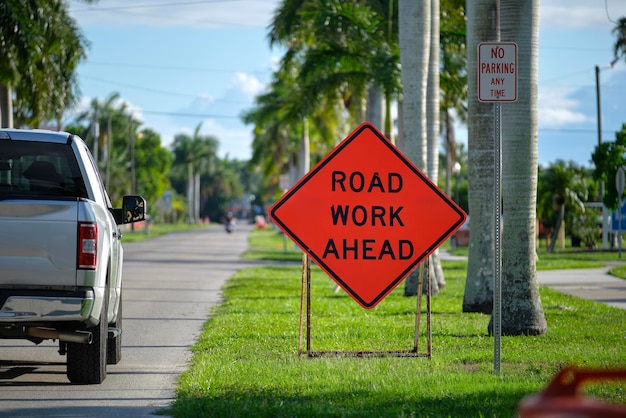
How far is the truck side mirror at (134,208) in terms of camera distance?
12.1m

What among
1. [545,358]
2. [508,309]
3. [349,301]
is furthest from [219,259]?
[545,358]

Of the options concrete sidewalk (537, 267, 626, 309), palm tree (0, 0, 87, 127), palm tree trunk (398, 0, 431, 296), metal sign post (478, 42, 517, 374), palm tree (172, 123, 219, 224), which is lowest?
concrete sidewalk (537, 267, 626, 309)

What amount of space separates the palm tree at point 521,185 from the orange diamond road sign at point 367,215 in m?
3.06

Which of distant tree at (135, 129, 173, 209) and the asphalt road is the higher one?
distant tree at (135, 129, 173, 209)

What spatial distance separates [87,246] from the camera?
9.52 m

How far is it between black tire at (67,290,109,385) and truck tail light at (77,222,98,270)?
690 millimetres

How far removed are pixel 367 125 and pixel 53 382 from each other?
150 inches

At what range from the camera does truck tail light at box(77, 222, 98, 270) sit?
948 cm

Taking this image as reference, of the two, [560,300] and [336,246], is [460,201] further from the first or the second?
[336,246]

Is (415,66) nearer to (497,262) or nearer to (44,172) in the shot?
(497,262)

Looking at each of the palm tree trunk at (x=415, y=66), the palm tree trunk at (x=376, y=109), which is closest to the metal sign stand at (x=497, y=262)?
the palm tree trunk at (x=415, y=66)

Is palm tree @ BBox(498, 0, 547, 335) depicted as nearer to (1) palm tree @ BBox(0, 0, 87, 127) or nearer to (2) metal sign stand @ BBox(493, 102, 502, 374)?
(2) metal sign stand @ BBox(493, 102, 502, 374)

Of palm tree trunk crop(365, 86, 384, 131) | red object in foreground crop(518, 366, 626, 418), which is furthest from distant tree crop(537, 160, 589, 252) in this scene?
red object in foreground crop(518, 366, 626, 418)

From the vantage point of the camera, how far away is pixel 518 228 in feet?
46.5
